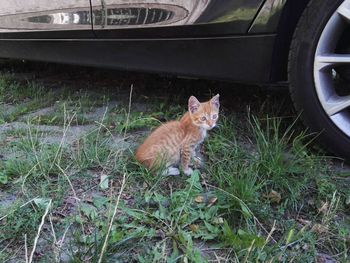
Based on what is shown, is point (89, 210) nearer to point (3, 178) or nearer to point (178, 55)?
point (3, 178)

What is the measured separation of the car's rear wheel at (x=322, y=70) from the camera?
2256 millimetres

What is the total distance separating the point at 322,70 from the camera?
7.57 ft

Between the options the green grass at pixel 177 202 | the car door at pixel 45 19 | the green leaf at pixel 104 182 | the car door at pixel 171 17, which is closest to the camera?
the green grass at pixel 177 202

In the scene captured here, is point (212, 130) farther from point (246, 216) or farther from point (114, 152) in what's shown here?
point (246, 216)

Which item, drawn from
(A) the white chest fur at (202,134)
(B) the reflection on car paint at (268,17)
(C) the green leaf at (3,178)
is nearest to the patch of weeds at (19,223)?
(C) the green leaf at (3,178)

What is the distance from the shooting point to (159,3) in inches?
104

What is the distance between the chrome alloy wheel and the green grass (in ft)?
0.65

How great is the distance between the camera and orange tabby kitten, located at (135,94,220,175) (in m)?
2.31

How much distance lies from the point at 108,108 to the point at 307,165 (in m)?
1.58

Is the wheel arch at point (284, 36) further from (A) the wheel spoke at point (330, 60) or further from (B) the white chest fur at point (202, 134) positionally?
(B) the white chest fur at point (202, 134)

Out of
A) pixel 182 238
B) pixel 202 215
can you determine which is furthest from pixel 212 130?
pixel 182 238

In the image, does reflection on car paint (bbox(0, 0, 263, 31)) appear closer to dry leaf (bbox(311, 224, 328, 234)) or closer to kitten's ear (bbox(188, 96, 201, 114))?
kitten's ear (bbox(188, 96, 201, 114))

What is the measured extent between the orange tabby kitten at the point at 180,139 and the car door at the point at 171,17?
1.30 ft

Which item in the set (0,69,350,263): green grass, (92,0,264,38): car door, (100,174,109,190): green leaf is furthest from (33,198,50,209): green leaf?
(92,0,264,38): car door
